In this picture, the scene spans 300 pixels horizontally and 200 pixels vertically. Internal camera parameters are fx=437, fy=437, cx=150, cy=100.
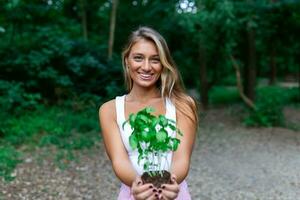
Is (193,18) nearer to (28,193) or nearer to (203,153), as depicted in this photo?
(203,153)

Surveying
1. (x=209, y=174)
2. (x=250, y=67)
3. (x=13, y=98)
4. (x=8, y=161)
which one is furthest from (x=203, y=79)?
(x=8, y=161)

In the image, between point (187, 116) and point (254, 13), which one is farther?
point (254, 13)

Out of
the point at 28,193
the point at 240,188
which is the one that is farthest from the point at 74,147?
the point at 240,188

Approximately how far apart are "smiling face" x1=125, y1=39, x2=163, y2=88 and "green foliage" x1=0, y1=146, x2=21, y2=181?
3.73 metres

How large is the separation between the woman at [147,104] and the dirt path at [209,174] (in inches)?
121

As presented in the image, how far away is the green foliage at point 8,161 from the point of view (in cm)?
534

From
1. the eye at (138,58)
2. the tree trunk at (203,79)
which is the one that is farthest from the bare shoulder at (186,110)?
the tree trunk at (203,79)

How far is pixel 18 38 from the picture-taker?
10.2 meters

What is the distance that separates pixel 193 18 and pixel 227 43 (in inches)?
70.5

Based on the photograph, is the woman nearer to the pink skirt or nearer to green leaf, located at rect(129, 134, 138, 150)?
the pink skirt

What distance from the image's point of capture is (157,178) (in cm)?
169

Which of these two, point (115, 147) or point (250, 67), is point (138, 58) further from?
point (250, 67)

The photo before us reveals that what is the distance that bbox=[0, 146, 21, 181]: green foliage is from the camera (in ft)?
17.5

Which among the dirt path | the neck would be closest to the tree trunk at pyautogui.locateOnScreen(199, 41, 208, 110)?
the dirt path
